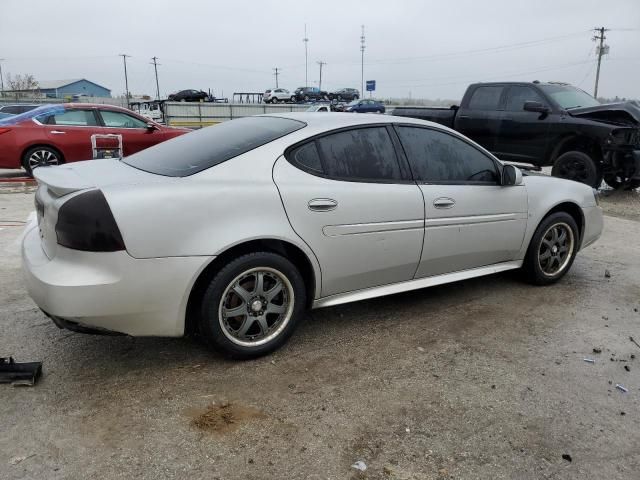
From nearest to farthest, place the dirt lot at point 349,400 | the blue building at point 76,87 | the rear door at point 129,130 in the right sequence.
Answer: the dirt lot at point 349,400
the rear door at point 129,130
the blue building at point 76,87

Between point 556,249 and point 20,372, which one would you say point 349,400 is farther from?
point 556,249

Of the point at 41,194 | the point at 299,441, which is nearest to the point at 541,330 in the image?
the point at 299,441

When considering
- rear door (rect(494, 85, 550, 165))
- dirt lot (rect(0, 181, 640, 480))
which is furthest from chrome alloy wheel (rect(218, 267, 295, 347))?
rear door (rect(494, 85, 550, 165))

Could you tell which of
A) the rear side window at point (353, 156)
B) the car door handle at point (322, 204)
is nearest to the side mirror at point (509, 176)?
the rear side window at point (353, 156)

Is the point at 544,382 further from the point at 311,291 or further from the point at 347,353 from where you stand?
the point at 311,291

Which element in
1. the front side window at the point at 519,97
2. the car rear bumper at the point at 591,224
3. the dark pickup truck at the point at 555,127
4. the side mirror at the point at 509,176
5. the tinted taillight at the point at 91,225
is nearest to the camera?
the tinted taillight at the point at 91,225

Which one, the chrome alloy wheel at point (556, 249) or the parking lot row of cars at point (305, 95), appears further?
the parking lot row of cars at point (305, 95)

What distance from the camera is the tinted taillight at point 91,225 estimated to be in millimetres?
2740

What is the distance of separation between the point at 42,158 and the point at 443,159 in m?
8.67

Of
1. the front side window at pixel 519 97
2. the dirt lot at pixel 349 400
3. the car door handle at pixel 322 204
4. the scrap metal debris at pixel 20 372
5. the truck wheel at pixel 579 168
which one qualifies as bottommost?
the dirt lot at pixel 349 400

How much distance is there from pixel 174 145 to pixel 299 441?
7.41 ft

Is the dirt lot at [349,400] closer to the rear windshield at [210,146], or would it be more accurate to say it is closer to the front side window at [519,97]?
the rear windshield at [210,146]

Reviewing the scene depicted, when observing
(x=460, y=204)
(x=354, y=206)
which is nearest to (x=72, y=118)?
(x=354, y=206)

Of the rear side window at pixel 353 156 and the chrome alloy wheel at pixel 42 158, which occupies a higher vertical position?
the rear side window at pixel 353 156
